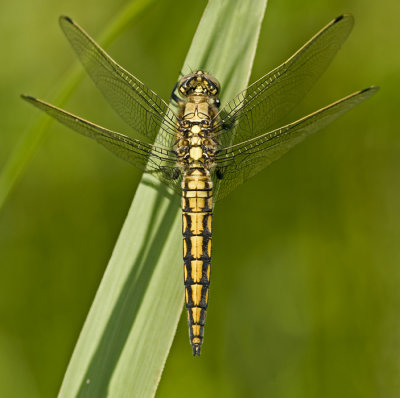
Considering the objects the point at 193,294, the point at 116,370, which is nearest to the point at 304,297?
the point at 193,294

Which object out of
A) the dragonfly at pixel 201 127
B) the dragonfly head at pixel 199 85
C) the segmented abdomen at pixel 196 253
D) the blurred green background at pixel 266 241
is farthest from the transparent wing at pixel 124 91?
the blurred green background at pixel 266 241

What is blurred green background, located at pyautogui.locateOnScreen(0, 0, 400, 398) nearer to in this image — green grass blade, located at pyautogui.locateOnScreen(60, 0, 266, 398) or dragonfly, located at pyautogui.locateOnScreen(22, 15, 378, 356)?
dragonfly, located at pyautogui.locateOnScreen(22, 15, 378, 356)

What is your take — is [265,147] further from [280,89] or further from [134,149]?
[134,149]

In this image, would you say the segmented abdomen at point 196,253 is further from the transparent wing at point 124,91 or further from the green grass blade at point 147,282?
the transparent wing at point 124,91

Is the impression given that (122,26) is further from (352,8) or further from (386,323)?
(386,323)

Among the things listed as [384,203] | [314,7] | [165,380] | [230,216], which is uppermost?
[314,7]
